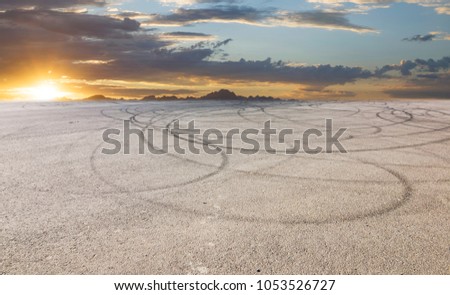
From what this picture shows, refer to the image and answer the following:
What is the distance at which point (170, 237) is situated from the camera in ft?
16.8

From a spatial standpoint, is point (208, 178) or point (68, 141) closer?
point (208, 178)

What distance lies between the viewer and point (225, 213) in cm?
602

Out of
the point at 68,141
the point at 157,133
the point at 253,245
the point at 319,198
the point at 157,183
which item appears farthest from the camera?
the point at 157,133

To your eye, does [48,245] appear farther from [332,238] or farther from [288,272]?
[332,238]

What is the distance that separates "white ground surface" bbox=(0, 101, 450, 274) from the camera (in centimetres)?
452

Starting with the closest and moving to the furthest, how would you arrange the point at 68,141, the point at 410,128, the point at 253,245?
the point at 253,245 < the point at 68,141 < the point at 410,128

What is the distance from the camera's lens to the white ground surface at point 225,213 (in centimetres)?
452

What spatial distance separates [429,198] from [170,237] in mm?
5120

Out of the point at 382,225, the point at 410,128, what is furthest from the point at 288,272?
the point at 410,128

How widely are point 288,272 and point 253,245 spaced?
2.39 feet

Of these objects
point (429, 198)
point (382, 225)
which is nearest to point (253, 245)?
point (382, 225)

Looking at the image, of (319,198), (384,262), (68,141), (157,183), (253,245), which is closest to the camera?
(384,262)

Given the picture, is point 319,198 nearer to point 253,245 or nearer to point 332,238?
point 332,238
